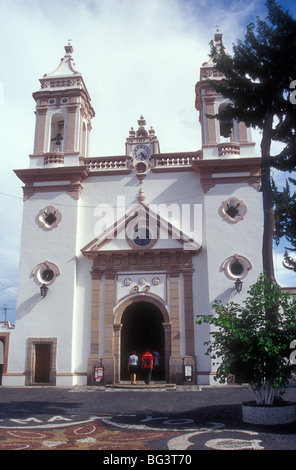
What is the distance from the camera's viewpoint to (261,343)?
27.7ft

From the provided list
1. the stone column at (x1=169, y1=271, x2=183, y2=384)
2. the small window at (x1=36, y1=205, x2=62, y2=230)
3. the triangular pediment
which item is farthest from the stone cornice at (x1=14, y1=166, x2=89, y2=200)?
the stone column at (x1=169, y1=271, x2=183, y2=384)

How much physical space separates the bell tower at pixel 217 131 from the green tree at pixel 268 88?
6398 mm

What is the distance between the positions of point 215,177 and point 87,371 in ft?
30.1

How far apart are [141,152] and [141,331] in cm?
772

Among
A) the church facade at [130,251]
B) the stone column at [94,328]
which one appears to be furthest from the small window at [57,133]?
the stone column at [94,328]

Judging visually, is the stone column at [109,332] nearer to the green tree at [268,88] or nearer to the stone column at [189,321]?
the stone column at [189,321]

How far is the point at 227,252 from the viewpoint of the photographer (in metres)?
17.0

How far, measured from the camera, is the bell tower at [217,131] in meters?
18.3

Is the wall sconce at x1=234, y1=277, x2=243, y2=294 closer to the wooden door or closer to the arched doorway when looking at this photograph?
the arched doorway

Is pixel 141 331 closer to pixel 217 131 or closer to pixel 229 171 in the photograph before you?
pixel 229 171

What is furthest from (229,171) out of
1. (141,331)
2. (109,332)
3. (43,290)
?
(43,290)
